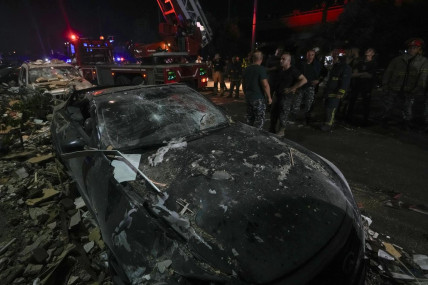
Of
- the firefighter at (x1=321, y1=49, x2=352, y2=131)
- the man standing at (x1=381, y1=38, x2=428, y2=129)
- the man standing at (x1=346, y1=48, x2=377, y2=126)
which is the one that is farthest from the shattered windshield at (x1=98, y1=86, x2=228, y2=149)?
the man standing at (x1=381, y1=38, x2=428, y2=129)

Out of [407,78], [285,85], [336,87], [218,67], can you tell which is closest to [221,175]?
[285,85]

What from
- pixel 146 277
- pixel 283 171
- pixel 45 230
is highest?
pixel 283 171

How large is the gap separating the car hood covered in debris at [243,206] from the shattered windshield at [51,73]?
25.2ft

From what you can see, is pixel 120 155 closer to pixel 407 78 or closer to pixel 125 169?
pixel 125 169

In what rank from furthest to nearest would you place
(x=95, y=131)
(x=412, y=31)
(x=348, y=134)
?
(x=412, y=31)
(x=348, y=134)
(x=95, y=131)

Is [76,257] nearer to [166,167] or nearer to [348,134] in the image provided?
[166,167]

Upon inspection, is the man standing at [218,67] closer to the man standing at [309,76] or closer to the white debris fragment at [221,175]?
the man standing at [309,76]

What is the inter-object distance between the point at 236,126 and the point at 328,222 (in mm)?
1649

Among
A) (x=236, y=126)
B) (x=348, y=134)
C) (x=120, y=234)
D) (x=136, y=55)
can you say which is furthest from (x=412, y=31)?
(x=120, y=234)

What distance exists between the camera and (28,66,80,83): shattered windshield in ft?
25.7

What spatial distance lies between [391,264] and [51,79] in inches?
376

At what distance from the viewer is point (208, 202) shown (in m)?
1.75

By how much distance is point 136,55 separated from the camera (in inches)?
482

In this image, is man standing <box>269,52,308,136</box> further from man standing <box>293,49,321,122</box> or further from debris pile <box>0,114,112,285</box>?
debris pile <box>0,114,112,285</box>
